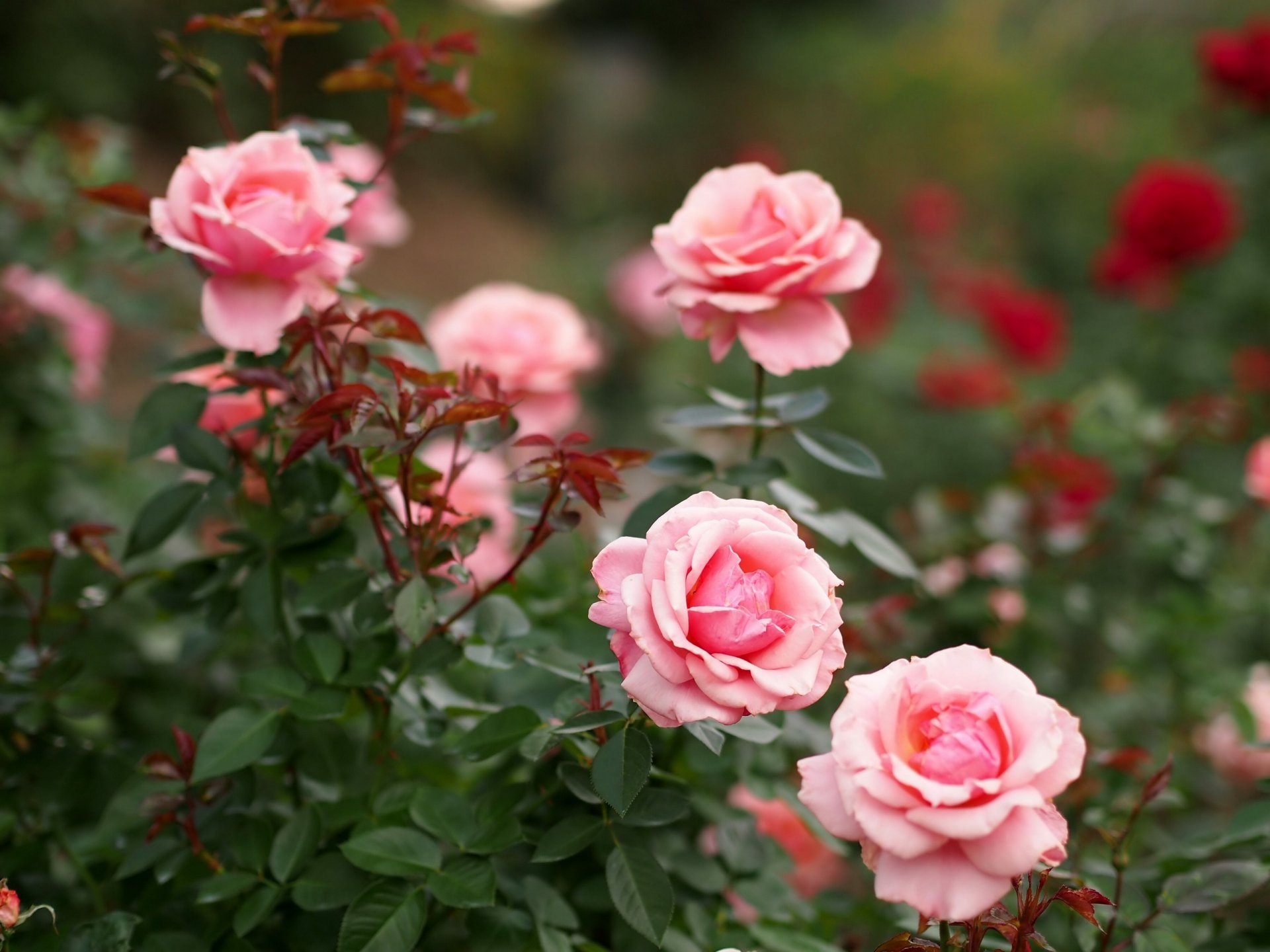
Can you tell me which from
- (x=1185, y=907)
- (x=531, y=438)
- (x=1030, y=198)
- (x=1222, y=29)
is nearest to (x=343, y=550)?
(x=531, y=438)

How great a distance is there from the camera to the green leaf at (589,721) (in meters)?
0.57

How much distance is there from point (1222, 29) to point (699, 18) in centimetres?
413

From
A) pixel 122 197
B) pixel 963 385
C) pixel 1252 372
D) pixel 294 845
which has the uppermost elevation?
pixel 122 197

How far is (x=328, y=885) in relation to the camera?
26.1 inches

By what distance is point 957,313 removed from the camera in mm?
3371

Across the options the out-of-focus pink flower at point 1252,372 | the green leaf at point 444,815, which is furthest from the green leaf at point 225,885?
the out-of-focus pink flower at point 1252,372

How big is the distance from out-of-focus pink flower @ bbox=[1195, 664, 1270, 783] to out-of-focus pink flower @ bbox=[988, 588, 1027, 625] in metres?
0.25

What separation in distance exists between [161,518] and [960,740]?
626 mm

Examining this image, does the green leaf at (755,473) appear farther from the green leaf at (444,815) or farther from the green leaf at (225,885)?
the green leaf at (225,885)

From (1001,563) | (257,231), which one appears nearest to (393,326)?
(257,231)

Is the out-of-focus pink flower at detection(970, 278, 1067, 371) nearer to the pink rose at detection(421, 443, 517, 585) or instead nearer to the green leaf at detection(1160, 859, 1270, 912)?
the pink rose at detection(421, 443, 517, 585)

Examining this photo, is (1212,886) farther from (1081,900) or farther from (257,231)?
(257,231)

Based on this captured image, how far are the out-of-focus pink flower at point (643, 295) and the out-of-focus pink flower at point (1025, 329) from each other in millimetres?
1117

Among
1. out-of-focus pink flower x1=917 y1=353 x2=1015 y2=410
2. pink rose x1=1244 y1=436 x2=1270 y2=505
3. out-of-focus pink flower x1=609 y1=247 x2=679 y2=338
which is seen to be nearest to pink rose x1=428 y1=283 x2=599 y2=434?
pink rose x1=1244 y1=436 x2=1270 y2=505
